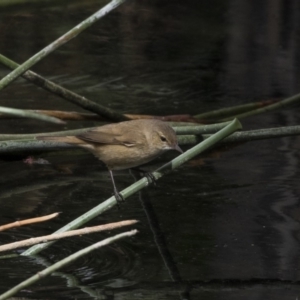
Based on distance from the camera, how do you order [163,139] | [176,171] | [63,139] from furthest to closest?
[176,171], [63,139], [163,139]

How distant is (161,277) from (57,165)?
1.62 meters

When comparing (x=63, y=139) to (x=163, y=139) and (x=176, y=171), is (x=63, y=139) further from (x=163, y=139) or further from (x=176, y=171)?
(x=176, y=171)

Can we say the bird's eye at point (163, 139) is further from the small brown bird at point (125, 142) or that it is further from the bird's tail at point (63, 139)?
the bird's tail at point (63, 139)

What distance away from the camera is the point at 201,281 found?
3.71m

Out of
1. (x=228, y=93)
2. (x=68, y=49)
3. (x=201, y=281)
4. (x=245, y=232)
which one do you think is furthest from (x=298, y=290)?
(x=68, y=49)

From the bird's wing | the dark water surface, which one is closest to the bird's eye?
the bird's wing

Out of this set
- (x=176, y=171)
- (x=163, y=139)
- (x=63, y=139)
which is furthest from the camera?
(x=176, y=171)

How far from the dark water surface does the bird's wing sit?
0.35m

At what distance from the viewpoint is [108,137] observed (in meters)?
4.51

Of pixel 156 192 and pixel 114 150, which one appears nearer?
pixel 114 150

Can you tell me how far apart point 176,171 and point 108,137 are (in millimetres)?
755

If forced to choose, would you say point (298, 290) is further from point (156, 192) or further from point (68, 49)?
point (68, 49)

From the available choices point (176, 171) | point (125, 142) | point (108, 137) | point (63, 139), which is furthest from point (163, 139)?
point (176, 171)

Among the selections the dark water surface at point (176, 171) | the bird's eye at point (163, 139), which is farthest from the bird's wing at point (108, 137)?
the dark water surface at point (176, 171)
